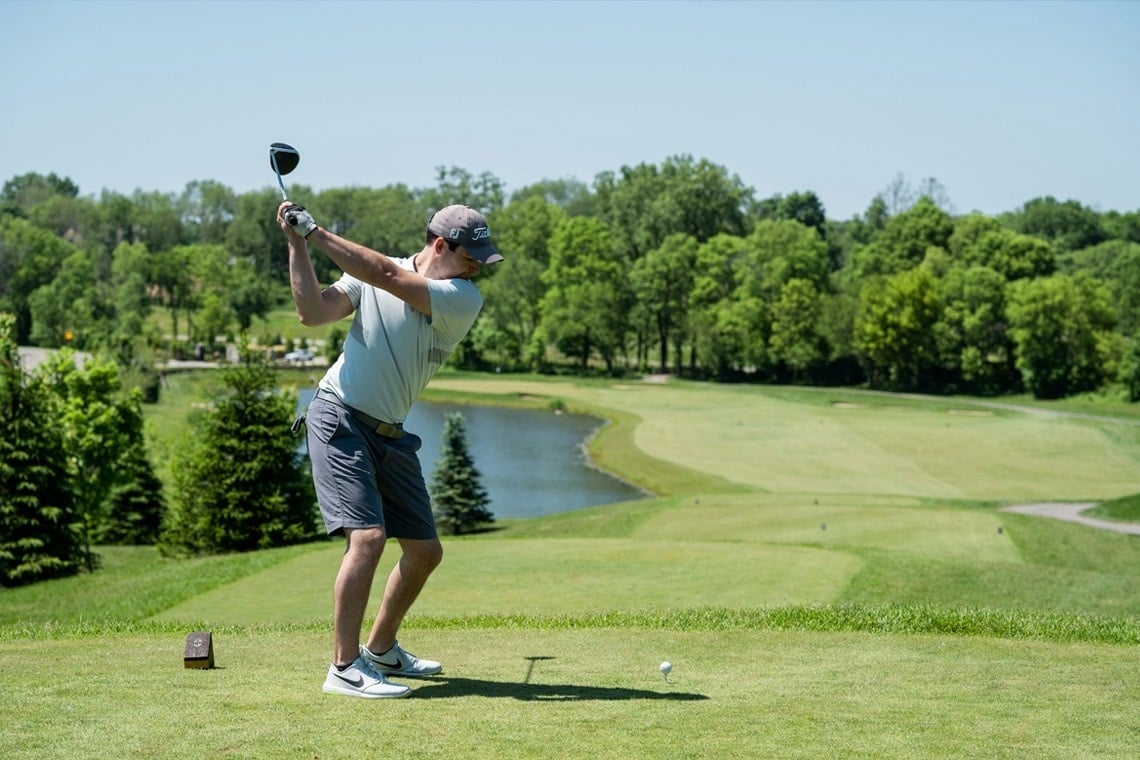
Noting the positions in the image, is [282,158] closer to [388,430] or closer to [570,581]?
[388,430]

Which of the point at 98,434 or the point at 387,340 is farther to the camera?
the point at 98,434

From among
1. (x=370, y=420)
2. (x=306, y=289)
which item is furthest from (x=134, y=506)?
(x=306, y=289)

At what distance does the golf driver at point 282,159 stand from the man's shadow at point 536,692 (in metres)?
Result: 2.95

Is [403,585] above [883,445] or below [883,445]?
above

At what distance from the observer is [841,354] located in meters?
104

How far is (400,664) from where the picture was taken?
7.66 meters

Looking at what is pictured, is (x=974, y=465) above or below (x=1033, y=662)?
below

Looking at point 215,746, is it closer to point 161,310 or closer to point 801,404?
point 801,404

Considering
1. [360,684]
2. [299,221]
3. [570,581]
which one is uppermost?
[299,221]

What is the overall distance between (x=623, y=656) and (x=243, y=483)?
25786mm

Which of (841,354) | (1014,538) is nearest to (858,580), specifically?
(1014,538)

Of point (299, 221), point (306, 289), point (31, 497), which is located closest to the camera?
point (299, 221)

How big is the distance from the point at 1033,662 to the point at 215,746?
599 cm

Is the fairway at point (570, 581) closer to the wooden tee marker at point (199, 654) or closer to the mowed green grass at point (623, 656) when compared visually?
the mowed green grass at point (623, 656)
